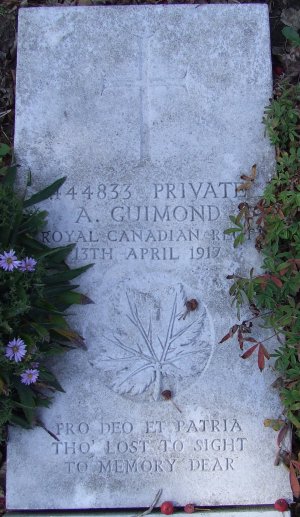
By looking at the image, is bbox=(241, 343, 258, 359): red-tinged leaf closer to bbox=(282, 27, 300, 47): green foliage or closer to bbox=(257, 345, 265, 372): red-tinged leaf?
bbox=(257, 345, 265, 372): red-tinged leaf

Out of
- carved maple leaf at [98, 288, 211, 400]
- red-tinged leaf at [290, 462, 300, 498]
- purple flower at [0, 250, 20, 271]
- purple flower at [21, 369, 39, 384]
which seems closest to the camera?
purple flower at [0, 250, 20, 271]

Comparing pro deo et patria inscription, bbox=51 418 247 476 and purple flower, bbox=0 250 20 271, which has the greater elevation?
purple flower, bbox=0 250 20 271

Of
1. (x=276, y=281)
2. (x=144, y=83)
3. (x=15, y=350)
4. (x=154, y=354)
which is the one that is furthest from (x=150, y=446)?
(x=144, y=83)

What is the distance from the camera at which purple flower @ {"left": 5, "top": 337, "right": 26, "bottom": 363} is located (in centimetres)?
283

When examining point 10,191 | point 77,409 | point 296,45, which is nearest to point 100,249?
point 10,191

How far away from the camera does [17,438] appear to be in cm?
314

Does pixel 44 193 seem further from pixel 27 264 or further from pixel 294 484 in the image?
pixel 294 484

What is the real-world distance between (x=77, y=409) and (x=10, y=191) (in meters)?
1.15

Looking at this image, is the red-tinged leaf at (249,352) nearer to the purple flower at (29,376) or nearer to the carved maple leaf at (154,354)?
the carved maple leaf at (154,354)

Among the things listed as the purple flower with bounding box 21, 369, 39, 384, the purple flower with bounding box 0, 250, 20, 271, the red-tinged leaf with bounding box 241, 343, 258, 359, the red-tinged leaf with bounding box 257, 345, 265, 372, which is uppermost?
the purple flower with bounding box 0, 250, 20, 271

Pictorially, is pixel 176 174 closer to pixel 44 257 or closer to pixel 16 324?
pixel 44 257

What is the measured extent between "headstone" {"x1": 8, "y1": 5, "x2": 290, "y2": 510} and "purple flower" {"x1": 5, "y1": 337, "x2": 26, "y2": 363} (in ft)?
1.27

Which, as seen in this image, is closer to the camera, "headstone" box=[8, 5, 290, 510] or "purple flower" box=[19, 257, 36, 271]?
"purple flower" box=[19, 257, 36, 271]

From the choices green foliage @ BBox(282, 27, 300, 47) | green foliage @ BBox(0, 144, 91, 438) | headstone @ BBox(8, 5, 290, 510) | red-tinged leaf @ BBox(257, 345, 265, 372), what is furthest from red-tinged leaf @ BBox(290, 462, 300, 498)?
green foliage @ BBox(282, 27, 300, 47)
